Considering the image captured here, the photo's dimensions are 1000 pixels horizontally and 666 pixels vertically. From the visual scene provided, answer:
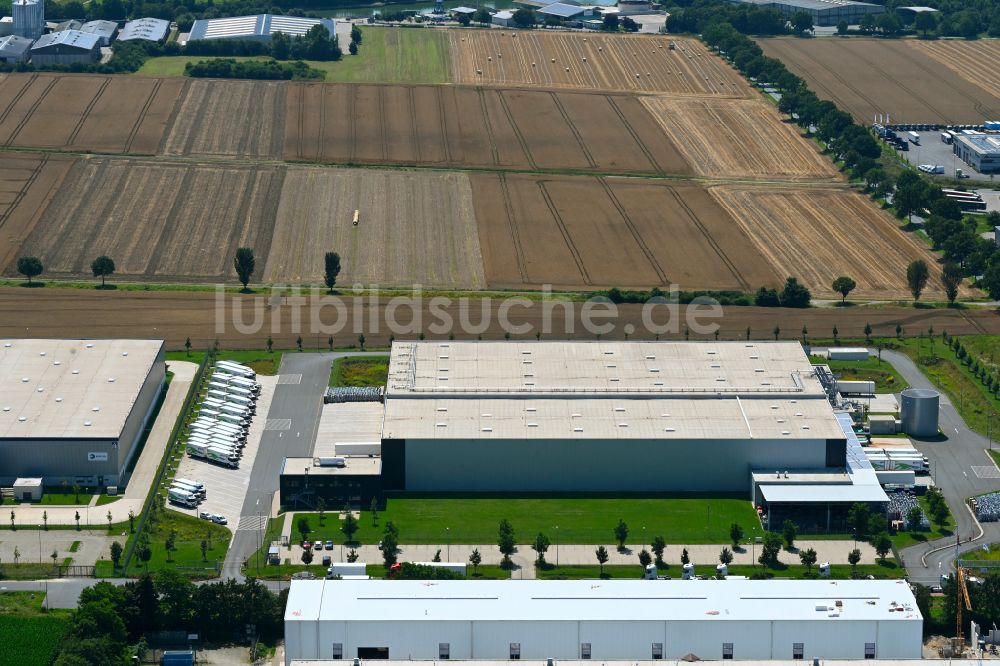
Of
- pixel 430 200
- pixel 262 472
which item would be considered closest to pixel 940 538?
pixel 262 472

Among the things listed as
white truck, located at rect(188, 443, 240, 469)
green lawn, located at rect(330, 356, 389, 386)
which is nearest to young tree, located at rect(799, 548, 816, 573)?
green lawn, located at rect(330, 356, 389, 386)

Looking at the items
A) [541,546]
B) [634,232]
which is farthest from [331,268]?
[541,546]

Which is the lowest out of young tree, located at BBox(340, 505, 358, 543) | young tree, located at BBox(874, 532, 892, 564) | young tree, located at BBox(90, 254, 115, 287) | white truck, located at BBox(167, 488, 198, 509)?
young tree, located at BBox(90, 254, 115, 287)

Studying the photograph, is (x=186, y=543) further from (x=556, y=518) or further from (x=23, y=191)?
(x=23, y=191)

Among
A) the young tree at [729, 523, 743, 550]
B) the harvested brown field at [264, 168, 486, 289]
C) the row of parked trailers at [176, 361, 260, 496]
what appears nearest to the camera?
the young tree at [729, 523, 743, 550]

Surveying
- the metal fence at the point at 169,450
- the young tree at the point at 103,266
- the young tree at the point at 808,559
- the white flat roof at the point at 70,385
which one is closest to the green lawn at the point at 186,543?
the metal fence at the point at 169,450

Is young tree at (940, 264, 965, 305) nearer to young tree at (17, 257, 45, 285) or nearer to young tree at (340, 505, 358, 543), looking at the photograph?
young tree at (340, 505, 358, 543)
